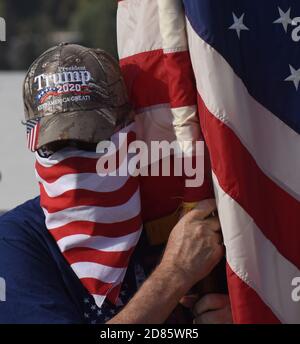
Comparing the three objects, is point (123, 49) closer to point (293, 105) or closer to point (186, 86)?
point (186, 86)

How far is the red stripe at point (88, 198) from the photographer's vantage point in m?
2.56

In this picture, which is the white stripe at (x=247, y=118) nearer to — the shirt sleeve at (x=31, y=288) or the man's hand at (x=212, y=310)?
the man's hand at (x=212, y=310)

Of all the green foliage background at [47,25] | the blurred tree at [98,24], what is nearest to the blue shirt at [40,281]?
the green foliage background at [47,25]

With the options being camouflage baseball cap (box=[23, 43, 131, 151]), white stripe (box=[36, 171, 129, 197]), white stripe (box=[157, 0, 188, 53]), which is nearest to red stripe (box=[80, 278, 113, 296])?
white stripe (box=[36, 171, 129, 197])

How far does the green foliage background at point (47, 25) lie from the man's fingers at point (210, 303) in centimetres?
1465

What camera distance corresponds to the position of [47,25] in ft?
86.2

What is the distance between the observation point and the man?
8.29ft

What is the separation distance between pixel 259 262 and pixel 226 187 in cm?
20

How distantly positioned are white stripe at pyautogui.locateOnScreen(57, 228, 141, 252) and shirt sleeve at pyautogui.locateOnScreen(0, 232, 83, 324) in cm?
7

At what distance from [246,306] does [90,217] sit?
433 millimetres

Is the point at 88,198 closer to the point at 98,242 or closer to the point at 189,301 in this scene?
the point at 98,242

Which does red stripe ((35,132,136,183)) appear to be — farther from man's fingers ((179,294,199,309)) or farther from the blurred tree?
the blurred tree
